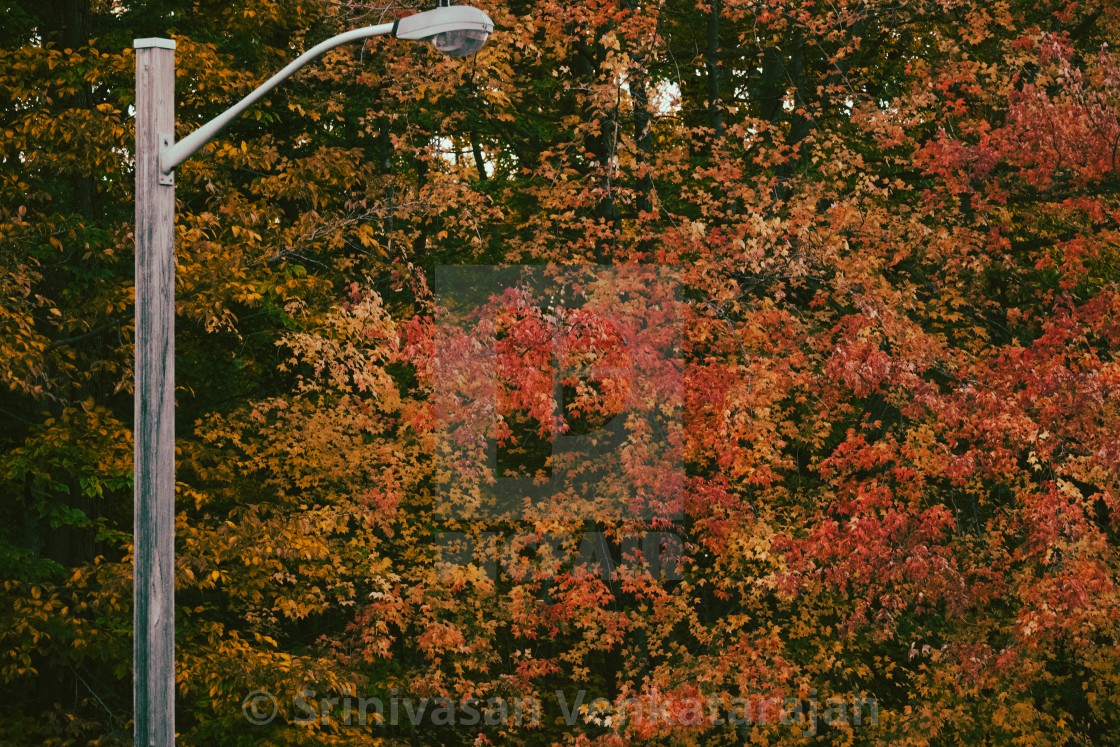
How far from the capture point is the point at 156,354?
5180mm

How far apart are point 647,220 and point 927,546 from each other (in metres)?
6.01

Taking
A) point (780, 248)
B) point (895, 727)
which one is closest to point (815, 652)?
point (895, 727)

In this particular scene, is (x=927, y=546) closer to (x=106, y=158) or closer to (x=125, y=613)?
(x=125, y=613)

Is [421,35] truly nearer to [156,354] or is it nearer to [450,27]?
[450,27]

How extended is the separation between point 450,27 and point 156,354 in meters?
2.35

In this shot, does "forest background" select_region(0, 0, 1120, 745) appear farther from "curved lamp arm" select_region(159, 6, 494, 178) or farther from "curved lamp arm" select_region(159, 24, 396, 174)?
"curved lamp arm" select_region(159, 6, 494, 178)

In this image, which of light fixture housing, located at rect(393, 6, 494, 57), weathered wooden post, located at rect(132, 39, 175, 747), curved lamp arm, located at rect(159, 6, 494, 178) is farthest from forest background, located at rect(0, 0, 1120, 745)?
light fixture housing, located at rect(393, 6, 494, 57)

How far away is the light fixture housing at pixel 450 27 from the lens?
501cm

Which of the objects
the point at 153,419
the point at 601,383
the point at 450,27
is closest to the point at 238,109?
the point at 450,27

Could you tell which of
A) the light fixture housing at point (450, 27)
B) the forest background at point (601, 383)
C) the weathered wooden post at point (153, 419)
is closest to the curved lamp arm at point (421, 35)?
the light fixture housing at point (450, 27)

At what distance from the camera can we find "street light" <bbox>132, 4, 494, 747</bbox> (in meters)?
5.11

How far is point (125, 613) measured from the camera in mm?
11961

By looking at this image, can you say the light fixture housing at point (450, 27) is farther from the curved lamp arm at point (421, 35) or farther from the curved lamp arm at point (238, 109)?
the curved lamp arm at point (238, 109)

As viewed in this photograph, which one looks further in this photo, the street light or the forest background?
the forest background
